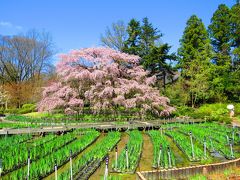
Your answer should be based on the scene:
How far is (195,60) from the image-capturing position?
1040 inches

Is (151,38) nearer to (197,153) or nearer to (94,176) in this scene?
(197,153)

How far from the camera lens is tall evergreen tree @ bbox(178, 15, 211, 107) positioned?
25609 mm

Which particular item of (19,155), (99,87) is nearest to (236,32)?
(99,87)

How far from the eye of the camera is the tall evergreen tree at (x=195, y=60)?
25609 mm

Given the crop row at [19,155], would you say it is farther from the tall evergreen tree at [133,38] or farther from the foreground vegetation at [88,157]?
the tall evergreen tree at [133,38]

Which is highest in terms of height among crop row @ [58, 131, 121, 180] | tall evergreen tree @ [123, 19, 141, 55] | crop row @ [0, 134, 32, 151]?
tall evergreen tree @ [123, 19, 141, 55]

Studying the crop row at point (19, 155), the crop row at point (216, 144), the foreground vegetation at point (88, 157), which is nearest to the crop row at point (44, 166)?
the foreground vegetation at point (88, 157)

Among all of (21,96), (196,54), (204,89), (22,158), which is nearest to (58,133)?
(22,158)

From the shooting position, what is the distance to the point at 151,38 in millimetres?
29922

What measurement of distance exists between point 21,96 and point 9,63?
698 centimetres

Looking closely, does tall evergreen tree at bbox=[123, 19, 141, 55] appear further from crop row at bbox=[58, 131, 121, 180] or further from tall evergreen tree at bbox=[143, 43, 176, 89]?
crop row at bbox=[58, 131, 121, 180]

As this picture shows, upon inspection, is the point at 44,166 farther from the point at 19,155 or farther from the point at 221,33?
the point at 221,33

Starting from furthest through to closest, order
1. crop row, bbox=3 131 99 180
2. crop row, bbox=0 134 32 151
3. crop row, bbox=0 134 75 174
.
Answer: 1. crop row, bbox=0 134 32 151
2. crop row, bbox=0 134 75 174
3. crop row, bbox=3 131 99 180

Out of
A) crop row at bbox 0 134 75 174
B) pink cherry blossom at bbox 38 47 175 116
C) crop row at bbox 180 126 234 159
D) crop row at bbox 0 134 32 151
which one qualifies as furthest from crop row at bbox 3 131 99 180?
pink cherry blossom at bbox 38 47 175 116
